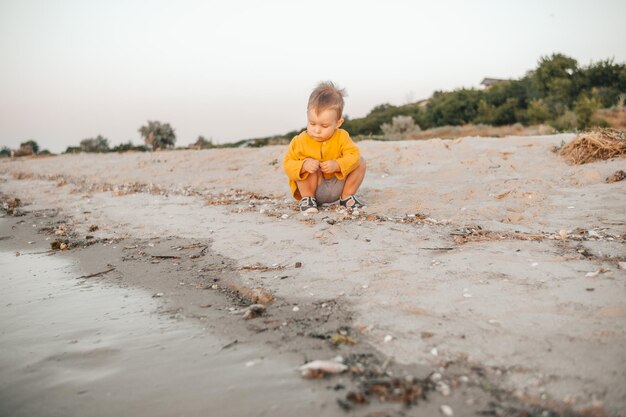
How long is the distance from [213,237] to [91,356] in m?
2.13

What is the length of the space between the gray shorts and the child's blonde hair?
792mm

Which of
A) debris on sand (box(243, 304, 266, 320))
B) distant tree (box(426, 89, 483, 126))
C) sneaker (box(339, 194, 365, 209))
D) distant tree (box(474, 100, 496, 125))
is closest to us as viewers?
debris on sand (box(243, 304, 266, 320))

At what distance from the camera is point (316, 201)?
16.1 feet

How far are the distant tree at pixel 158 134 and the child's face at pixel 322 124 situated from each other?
63.9 ft

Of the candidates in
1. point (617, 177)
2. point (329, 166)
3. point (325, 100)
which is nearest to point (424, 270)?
point (329, 166)

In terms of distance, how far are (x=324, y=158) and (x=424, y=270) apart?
2218 mm

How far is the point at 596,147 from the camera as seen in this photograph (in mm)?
5930

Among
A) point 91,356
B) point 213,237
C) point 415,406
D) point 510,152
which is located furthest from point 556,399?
point 510,152

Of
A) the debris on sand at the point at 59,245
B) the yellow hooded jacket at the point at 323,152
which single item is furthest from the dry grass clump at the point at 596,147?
the debris on sand at the point at 59,245

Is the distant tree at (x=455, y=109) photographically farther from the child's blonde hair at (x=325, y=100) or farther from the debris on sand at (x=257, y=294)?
the debris on sand at (x=257, y=294)

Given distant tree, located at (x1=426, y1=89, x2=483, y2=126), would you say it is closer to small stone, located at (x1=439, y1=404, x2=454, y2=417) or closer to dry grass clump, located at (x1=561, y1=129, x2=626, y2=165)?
dry grass clump, located at (x1=561, y1=129, x2=626, y2=165)

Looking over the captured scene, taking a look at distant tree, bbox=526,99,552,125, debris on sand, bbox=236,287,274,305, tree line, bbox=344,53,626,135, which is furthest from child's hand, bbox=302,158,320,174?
tree line, bbox=344,53,626,135

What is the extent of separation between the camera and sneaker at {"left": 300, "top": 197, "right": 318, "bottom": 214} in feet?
14.7

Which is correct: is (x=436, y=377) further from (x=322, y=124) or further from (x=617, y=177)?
(x=617, y=177)
